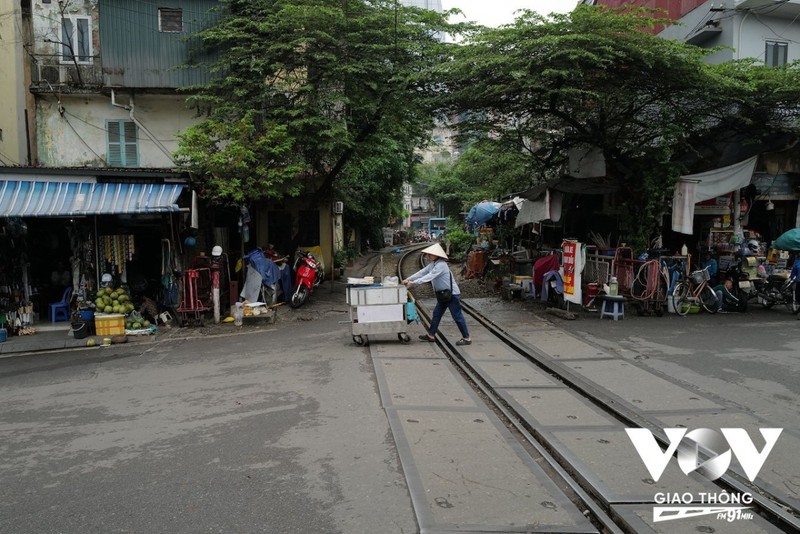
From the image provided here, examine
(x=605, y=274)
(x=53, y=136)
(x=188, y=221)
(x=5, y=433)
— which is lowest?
(x=5, y=433)

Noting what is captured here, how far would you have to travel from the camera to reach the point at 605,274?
13.0m

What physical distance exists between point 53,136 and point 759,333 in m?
19.9

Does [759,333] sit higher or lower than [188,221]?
lower

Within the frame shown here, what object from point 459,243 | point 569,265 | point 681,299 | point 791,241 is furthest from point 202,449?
point 459,243

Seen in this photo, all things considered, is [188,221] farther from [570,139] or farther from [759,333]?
[759,333]

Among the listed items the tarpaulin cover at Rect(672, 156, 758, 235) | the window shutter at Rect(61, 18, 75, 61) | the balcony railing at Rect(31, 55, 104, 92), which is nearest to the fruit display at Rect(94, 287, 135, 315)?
the balcony railing at Rect(31, 55, 104, 92)

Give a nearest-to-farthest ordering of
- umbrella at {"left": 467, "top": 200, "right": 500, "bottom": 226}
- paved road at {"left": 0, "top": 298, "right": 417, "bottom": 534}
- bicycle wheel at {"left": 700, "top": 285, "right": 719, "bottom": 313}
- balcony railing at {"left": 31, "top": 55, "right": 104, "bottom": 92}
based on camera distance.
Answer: paved road at {"left": 0, "top": 298, "right": 417, "bottom": 534} → bicycle wheel at {"left": 700, "top": 285, "right": 719, "bottom": 313} → balcony railing at {"left": 31, "top": 55, "right": 104, "bottom": 92} → umbrella at {"left": 467, "top": 200, "right": 500, "bottom": 226}

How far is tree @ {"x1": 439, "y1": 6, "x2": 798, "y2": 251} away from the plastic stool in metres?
1.92

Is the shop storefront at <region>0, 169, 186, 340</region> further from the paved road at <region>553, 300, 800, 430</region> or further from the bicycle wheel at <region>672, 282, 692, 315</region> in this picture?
the bicycle wheel at <region>672, 282, 692, 315</region>

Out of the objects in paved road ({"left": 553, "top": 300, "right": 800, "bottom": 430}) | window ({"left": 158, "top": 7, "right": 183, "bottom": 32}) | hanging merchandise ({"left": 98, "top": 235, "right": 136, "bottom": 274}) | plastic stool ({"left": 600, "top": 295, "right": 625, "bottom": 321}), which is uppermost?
window ({"left": 158, "top": 7, "right": 183, "bottom": 32})

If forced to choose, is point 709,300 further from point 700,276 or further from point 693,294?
point 700,276

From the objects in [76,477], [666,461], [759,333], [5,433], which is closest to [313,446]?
[76,477]

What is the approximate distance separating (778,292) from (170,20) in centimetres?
1847

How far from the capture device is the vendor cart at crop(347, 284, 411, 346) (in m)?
9.91
